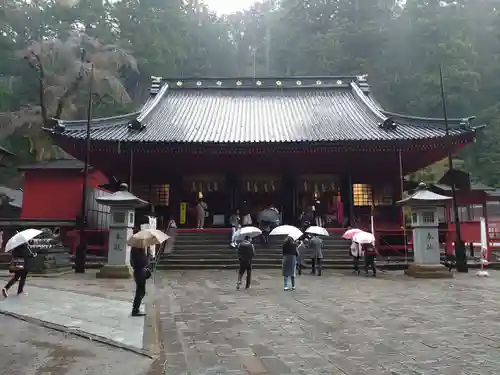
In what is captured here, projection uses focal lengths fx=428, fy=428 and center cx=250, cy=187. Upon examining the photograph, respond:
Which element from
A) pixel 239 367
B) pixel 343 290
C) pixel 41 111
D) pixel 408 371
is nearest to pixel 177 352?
pixel 239 367

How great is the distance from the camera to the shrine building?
20125 millimetres

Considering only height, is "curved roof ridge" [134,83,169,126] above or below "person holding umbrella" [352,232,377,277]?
above

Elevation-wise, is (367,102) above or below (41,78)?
below

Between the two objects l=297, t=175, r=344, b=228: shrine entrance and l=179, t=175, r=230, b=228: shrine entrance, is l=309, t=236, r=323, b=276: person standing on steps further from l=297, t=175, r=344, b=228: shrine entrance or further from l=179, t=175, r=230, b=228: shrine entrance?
l=179, t=175, r=230, b=228: shrine entrance

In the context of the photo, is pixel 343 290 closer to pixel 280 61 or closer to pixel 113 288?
pixel 113 288

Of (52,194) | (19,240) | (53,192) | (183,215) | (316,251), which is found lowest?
(316,251)

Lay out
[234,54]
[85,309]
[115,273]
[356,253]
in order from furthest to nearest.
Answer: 1. [234,54]
2. [356,253]
3. [115,273]
4. [85,309]

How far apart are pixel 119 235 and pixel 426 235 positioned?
10.2 metres

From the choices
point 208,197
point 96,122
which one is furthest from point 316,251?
point 96,122

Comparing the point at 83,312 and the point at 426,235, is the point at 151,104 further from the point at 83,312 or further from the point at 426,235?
the point at 83,312

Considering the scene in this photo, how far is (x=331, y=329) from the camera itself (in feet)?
22.3

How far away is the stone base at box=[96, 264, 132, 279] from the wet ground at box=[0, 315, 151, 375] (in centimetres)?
691

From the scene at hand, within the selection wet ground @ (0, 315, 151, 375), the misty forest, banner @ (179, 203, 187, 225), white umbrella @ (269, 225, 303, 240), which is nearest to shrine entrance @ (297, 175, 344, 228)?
banner @ (179, 203, 187, 225)

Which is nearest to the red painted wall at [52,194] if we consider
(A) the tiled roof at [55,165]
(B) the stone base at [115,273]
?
(A) the tiled roof at [55,165]
